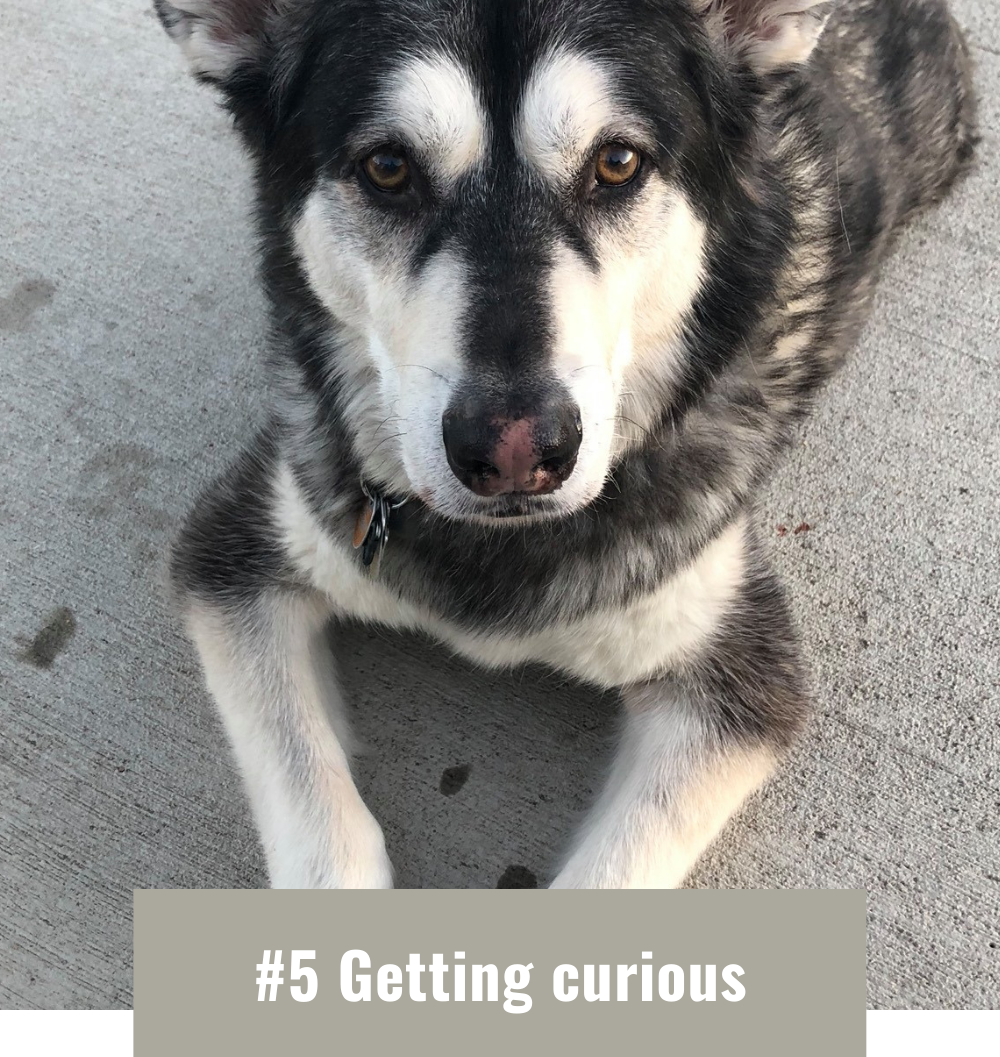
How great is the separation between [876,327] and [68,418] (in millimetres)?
2126

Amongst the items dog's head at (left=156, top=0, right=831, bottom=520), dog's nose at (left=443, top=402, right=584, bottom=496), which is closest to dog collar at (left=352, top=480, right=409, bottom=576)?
dog's head at (left=156, top=0, right=831, bottom=520)

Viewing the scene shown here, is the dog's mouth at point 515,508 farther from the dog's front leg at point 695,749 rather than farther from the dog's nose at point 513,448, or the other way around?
the dog's front leg at point 695,749

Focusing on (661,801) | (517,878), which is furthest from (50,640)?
(661,801)

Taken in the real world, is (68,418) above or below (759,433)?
below

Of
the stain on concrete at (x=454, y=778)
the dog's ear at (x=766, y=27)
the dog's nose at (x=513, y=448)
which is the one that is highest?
the dog's ear at (x=766, y=27)

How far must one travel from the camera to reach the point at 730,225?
1.81m

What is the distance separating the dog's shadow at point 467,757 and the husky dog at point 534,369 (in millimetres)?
94

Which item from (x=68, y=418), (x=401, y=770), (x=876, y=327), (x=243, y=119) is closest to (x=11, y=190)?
(x=68, y=418)

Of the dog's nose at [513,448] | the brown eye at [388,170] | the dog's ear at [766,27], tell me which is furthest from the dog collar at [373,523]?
the dog's ear at [766,27]

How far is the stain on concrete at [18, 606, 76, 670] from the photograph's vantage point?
2.22 m

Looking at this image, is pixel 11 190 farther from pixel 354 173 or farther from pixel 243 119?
pixel 354 173

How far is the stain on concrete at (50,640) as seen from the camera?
2.22 meters

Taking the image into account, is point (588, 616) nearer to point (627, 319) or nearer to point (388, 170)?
point (627, 319)

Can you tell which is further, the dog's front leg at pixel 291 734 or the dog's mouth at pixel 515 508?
the dog's front leg at pixel 291 734
